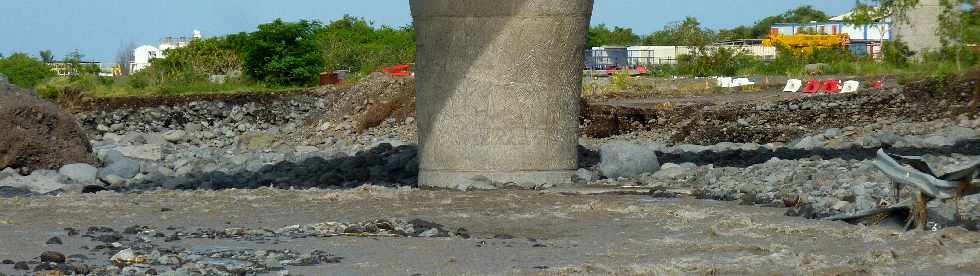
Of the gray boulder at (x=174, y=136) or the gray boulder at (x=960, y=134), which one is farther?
the gray boulder at (x=174, y=136)

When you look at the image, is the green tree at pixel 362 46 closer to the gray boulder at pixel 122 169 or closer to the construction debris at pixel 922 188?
the gray boulder at pixel 122 169


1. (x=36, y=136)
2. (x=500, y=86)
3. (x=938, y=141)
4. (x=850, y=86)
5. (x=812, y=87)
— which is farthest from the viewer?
(x=812, y=87)

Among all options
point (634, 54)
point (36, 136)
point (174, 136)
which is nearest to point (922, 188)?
point (36, 136)

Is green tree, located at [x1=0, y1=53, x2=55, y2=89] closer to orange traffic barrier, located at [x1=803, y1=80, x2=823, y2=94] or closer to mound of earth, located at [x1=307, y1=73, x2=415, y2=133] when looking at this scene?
mound of earth, located at [x1=307, y1=73, x2=415, y2=133]

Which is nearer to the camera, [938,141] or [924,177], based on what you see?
[924,177]

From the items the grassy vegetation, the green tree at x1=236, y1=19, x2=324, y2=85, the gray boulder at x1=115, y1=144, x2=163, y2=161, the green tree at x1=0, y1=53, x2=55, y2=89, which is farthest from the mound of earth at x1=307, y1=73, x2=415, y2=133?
the green tree at x1=0, y1=53, x2=55, y2=89

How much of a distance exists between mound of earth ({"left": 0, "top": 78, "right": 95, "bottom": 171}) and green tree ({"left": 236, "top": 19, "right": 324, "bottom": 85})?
2451 cm

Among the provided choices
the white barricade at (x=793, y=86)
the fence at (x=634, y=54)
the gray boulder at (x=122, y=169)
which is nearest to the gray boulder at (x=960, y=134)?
the gray boulder at (x=122, y=169)

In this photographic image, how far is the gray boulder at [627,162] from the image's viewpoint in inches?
736

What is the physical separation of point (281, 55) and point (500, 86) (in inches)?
1289

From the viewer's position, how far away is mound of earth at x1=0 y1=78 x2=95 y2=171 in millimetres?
22531

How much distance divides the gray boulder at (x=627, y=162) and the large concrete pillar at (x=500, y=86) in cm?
92

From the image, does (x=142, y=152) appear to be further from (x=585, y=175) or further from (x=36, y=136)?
(x=585, y=175)

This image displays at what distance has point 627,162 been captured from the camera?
1875cm
